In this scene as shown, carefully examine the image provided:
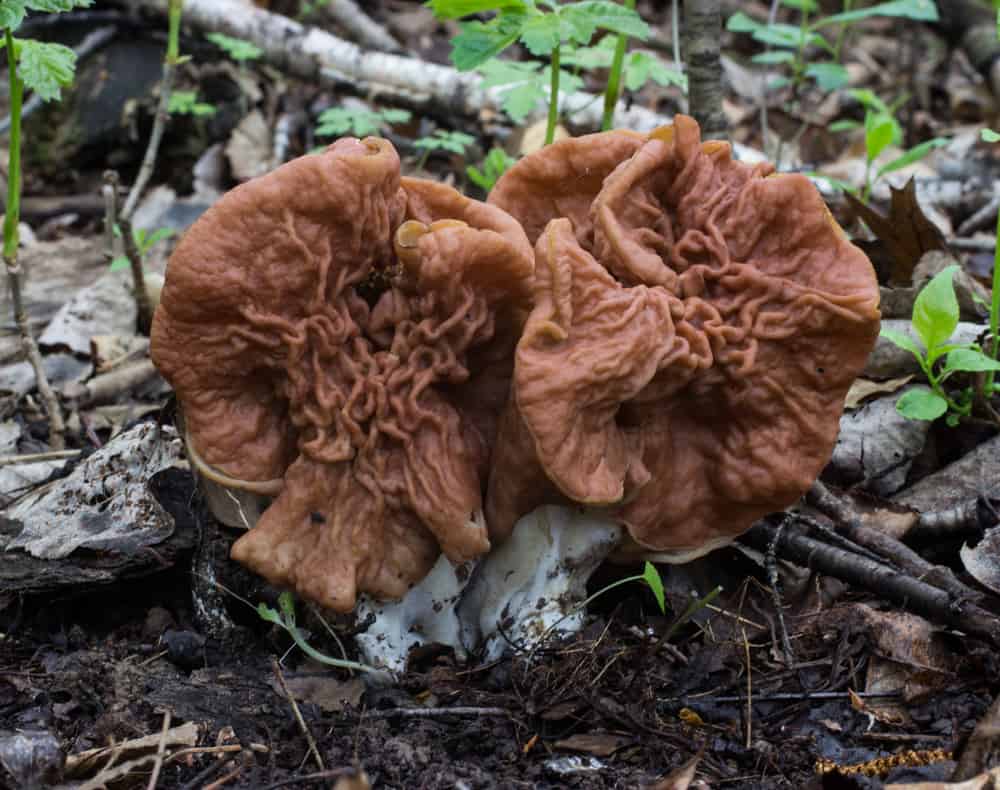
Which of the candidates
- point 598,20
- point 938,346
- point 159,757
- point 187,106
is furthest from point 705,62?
point 187,106

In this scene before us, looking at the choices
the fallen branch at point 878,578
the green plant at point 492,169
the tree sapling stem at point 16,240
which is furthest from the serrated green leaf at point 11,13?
the fallen branch at point 878,578

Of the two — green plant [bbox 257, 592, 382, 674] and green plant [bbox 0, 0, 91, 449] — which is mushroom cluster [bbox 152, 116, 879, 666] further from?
green plant [bbox 0, 0, 91, 449]

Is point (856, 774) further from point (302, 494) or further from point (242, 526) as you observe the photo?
point (242, 526)

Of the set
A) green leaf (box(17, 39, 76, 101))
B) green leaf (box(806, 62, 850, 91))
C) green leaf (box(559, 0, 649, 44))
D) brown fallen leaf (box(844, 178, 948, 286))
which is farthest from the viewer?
green leaf (box(806, 62, 850, 91))

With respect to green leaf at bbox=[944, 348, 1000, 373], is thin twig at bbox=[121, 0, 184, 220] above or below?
above

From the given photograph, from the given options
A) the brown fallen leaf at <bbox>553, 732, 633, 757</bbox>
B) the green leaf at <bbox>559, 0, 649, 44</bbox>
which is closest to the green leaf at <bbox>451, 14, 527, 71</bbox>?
the green leaf at <bbox>559, 0, 649, 44</bbox>

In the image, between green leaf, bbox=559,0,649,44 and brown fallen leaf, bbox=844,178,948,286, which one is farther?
brown fallen leaf, bbox=844,178,948,286

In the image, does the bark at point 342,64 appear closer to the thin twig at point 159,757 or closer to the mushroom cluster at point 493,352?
the mushroom cluster at point 493,352
